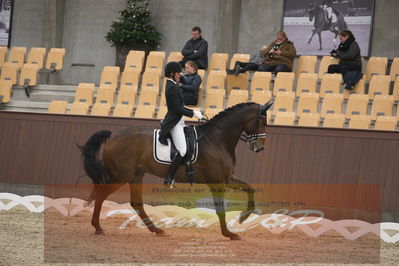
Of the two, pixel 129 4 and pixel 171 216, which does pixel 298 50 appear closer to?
pixel 129 4

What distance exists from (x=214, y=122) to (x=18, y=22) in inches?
526

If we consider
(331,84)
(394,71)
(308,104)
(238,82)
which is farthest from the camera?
(238,82)

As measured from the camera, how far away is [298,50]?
17203mm

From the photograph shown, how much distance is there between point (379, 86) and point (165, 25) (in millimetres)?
7582

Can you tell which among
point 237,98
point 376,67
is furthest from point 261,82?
point 376,67

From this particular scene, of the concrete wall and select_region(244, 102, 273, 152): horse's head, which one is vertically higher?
the concrete wall

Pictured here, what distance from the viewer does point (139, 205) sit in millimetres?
8523

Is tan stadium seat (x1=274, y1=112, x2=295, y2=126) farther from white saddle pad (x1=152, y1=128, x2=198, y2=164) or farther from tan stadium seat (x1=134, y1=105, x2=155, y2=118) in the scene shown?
white saddle pad (x1=152, y1=128, x2=198, y2=164)

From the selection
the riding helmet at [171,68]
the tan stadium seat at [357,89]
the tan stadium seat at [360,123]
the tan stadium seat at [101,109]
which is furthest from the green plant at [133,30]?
the riding helmet at [171,68]

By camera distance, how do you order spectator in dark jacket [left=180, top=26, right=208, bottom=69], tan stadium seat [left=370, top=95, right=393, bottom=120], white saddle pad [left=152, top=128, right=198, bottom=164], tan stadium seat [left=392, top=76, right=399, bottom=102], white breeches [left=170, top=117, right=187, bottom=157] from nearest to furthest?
white breeches [left=170, top=117, right=187, bottom=157]
white saddle pad [left=152, top=128, right=198, bottom=164]
tan stadium seat [left=370, top=95, right=393, bottom=120]
tan stadium seat [left=392, top=76, right=399, bottom=102]
spectator in dark jacket [left=180, top=26, right=208, bottom=69]

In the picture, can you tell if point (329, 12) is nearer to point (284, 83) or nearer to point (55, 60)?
point (284, 83)

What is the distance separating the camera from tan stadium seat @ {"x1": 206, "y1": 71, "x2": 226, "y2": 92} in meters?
14.1

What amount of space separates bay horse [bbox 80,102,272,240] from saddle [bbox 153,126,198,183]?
73 mm

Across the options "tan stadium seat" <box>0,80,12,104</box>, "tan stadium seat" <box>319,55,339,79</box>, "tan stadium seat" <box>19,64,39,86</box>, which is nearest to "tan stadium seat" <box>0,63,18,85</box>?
"tan stadium seat" <box>19,64,39,86</box>
